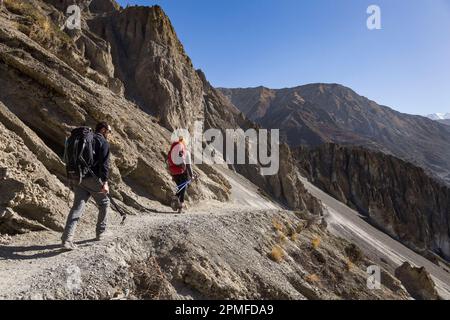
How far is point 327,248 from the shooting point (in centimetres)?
1300

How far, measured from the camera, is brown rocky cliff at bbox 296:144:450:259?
79438mm

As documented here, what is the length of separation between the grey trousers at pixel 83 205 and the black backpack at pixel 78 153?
233mm

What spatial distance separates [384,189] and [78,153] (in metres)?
94.1

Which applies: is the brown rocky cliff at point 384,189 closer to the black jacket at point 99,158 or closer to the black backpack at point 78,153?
the black jacket at point 99,158

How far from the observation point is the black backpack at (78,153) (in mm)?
6223

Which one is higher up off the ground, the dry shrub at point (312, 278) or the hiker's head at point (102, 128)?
the hiker's head at point (102, 128)

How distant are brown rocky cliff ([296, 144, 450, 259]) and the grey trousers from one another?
71.5 metres

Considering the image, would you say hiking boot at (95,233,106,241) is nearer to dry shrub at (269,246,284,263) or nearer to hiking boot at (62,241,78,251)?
hiking boot at (62,241,78,251)

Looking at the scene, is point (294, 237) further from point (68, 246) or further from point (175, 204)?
point (68, 246)

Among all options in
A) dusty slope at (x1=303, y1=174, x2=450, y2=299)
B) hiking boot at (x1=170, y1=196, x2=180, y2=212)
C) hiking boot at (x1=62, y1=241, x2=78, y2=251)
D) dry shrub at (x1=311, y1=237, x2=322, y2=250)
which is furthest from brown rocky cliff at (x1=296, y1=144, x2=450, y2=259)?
hiking boot at (x1=62, y1=241, x2=78, y2=251)

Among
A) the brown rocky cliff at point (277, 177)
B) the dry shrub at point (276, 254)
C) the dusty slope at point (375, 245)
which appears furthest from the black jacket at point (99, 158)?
the dusty slope at point (375, 245)

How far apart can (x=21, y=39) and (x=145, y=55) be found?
774 inches

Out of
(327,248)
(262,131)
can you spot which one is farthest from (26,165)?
(262,131)
